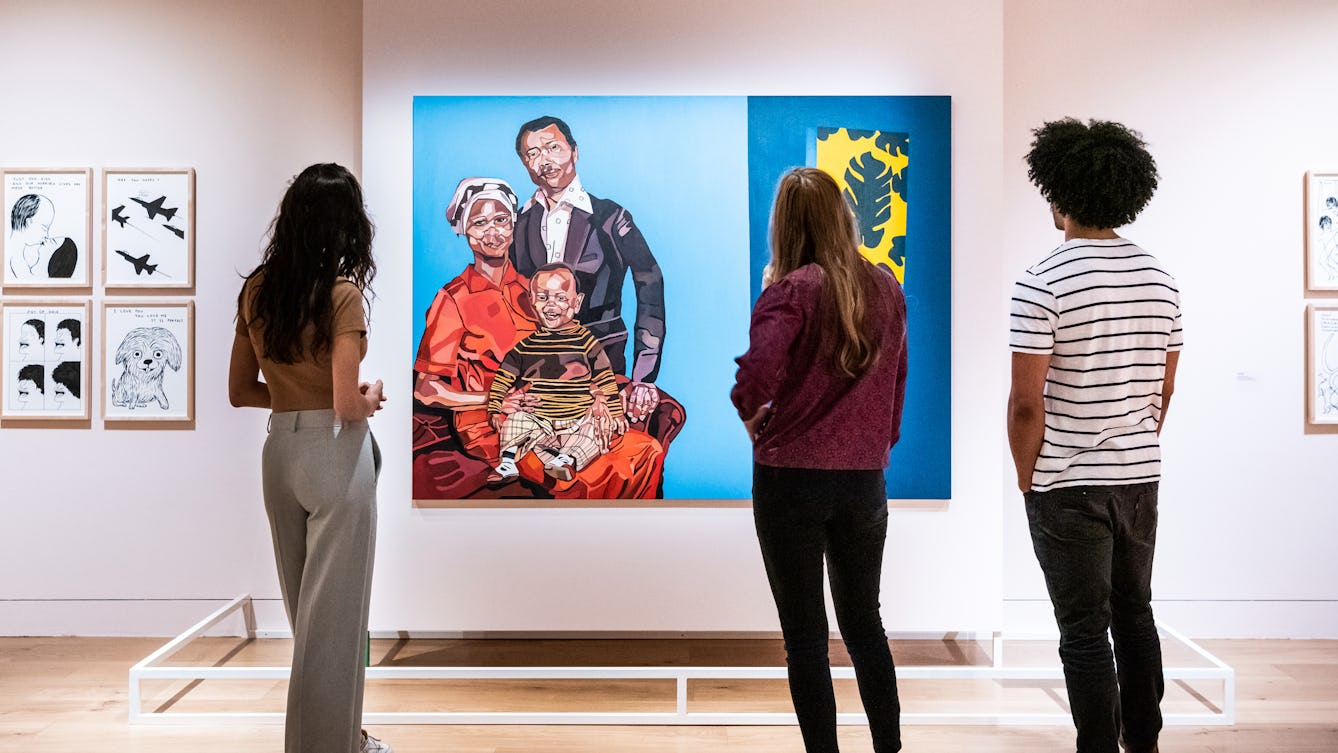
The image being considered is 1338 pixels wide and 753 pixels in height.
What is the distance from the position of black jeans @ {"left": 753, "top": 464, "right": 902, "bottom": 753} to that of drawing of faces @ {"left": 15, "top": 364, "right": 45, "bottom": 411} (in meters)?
3.36

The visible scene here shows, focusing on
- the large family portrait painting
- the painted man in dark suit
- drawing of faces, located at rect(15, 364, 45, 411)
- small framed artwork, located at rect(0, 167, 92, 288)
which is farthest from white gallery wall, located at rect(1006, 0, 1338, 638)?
drawing of faces, located at rect(15, 364, 45, 411)

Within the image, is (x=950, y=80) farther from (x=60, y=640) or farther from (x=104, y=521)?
(x=60, y=640)

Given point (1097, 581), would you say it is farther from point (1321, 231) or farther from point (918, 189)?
point (1321, 231)

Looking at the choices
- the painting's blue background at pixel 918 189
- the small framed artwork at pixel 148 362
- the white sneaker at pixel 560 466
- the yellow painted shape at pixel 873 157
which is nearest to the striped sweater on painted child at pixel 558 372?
the white sneaker at pixel 560 466

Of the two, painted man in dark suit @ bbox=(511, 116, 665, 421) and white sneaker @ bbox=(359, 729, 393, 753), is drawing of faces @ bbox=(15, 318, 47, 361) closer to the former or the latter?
painted man in dark suit @ bbox=(511, 116, 665, 421)

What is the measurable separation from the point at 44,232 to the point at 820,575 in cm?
361

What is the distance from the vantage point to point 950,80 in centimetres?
359

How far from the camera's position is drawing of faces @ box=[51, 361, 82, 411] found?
4.00m

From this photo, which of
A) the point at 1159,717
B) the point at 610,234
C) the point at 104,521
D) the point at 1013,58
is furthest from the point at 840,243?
the point at 104,521

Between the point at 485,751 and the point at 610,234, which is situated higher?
the point at 610,234

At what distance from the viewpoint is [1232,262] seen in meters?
4.04

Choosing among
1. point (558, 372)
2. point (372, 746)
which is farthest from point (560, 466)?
point (372, 746)

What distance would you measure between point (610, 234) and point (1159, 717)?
7.64 ft

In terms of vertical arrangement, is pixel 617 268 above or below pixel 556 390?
above
